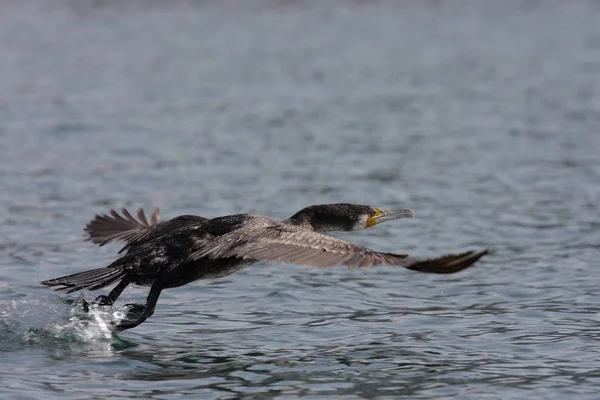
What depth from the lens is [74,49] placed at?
23766 millimetres

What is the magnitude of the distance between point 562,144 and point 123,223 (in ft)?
25.1

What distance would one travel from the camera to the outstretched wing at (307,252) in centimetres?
→ 649

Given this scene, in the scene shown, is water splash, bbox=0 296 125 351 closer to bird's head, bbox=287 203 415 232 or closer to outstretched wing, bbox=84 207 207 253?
outstretched wing, bbox=84 207 207 253

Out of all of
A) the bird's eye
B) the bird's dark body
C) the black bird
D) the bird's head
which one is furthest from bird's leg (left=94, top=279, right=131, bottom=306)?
the bird's eye

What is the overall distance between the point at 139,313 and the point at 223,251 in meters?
0.78

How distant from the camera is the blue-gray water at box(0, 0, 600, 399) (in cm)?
707

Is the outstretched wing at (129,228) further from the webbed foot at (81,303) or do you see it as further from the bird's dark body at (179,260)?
the webbed foot at (81,303)

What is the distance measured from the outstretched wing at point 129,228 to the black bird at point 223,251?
17mm

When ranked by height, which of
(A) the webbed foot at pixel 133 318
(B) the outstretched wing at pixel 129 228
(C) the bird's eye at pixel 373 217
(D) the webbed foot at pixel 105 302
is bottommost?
(A) the webbed foot at pixel 133 318

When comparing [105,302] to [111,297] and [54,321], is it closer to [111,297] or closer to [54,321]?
[111,297]

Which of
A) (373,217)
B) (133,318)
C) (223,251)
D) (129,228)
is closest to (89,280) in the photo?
(133,318)

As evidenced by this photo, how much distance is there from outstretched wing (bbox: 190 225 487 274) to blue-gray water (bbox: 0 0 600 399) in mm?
674

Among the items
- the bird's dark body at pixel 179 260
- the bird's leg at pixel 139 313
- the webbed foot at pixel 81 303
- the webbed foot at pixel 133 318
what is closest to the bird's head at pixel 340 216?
the bird's dark body at pixel 179 260

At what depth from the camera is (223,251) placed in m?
7.38
